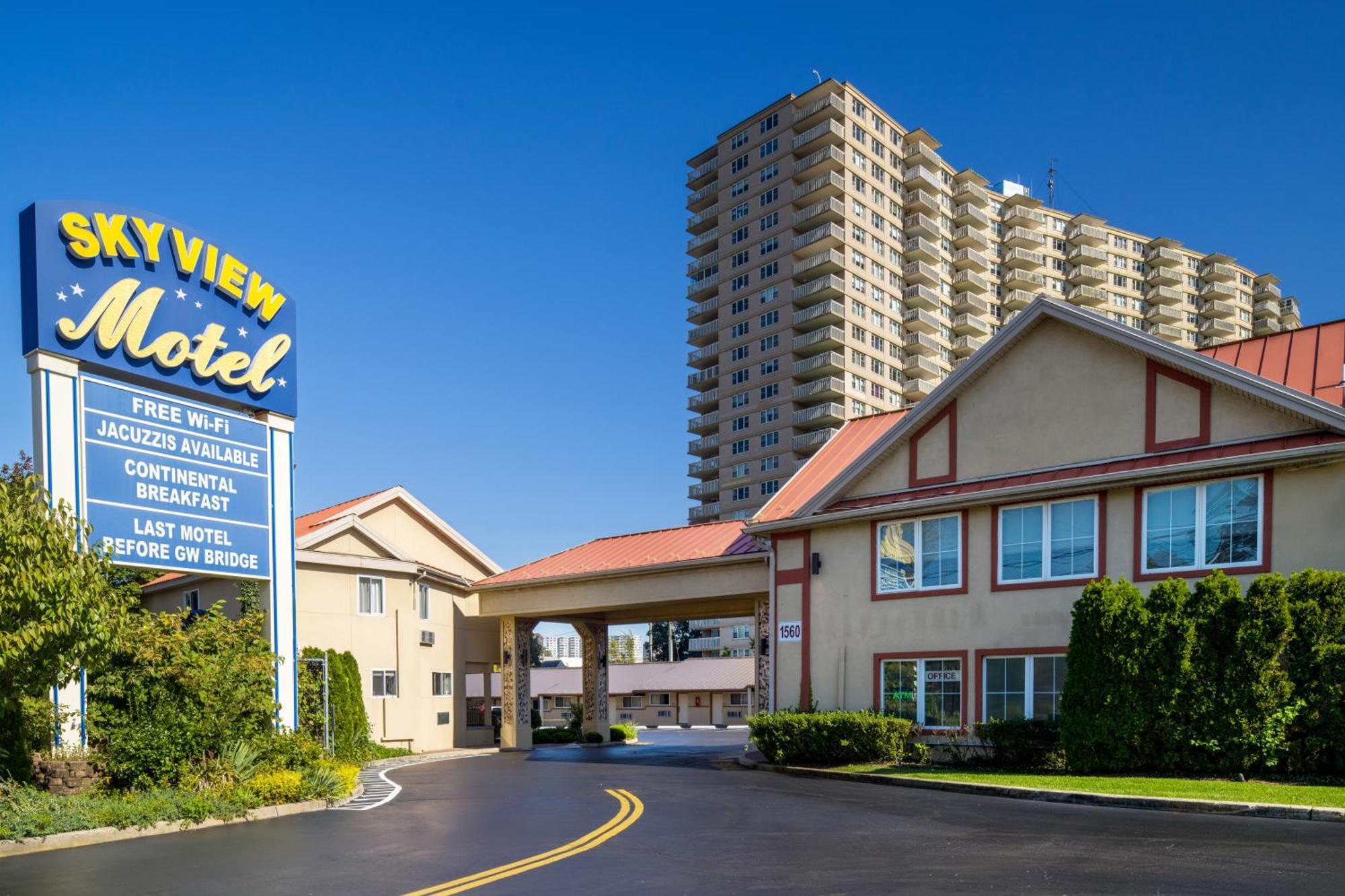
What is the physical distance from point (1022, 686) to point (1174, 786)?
18.7ft

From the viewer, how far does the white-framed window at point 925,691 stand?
24453 millimetres

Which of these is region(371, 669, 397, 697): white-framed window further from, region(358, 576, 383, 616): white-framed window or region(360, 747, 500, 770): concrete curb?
region(360, 747, 500, 770): concrete curb

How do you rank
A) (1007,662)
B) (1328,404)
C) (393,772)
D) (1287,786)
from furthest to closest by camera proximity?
(393,772)
(1007,662)
(1328,404)
(1287,786)

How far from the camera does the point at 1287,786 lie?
1736cm

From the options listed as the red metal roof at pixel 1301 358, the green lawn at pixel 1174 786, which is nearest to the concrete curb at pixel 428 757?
the green lawn at pixel 1174 786

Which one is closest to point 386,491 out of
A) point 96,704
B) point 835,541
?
point 835,541

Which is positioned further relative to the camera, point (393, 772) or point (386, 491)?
point (386, 491)

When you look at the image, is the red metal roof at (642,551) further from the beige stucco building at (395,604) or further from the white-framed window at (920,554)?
the white-framed window at (920,554)

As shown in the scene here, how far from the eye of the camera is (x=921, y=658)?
25.2 meters

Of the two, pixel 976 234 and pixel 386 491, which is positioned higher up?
pixel 976 234

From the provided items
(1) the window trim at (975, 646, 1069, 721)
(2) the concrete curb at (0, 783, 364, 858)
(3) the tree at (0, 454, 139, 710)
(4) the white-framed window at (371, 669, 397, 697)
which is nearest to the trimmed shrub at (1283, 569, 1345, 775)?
(1) the window trim at (975, 646, 1069, 721)

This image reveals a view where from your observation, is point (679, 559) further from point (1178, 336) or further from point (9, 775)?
point (1178, 336)

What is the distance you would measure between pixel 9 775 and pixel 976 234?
11176 cm

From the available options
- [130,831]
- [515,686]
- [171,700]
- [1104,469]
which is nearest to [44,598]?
[130,831]
